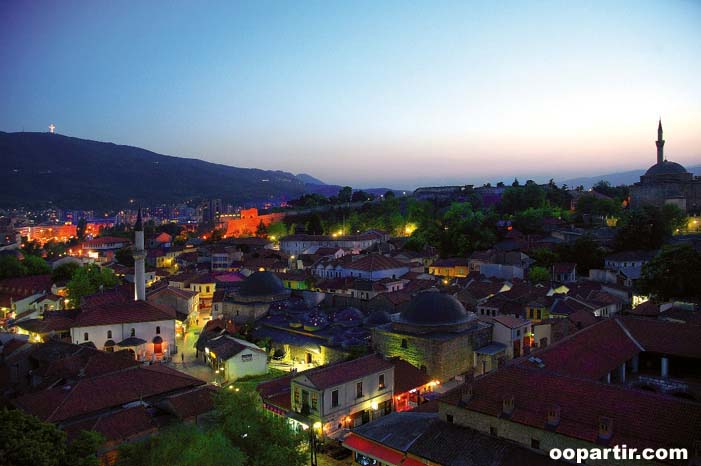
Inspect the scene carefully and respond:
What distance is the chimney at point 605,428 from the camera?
12492 mm

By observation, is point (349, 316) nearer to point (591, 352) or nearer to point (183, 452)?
point (591, 352)

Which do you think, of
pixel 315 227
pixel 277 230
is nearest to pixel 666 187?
pixel 315 227

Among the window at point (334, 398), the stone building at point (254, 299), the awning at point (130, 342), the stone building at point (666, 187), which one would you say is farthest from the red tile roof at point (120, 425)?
the stone building at point (666, 187)

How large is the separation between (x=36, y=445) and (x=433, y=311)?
18.3m

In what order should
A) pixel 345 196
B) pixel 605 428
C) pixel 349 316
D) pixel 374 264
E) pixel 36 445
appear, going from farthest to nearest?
pixel 345 196
pixel 374 264
pixel 349 316
pixel 605 428
pixel 36 445

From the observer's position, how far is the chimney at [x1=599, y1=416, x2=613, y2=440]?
12.5m

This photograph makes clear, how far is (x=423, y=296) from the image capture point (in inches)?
1061

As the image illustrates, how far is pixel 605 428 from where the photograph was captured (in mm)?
12594

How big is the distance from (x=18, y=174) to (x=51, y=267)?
113 metres

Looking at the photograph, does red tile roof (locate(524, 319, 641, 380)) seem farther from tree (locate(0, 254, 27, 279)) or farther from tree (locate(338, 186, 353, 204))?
tree (locate(338, 186, 353, 204))

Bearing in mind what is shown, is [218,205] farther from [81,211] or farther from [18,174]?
[18,174]

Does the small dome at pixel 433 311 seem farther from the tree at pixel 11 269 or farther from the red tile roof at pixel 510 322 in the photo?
the tree at pixel 11 269

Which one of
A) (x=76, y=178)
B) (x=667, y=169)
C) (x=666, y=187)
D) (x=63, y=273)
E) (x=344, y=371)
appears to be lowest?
(x=63, y=273)

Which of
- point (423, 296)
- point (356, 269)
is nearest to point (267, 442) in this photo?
point (423, 296)
